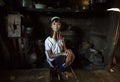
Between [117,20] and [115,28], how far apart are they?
143mm

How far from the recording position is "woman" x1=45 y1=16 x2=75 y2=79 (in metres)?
2.35

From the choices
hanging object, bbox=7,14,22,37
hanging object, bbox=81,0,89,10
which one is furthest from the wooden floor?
hanging object, bbox=81,0,89,10

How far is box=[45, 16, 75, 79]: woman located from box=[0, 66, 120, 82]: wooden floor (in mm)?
204

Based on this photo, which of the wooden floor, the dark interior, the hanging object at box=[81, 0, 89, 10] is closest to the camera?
the wooden floor

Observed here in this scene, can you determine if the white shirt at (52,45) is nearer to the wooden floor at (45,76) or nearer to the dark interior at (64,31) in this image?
the wooden floor at (45,76)

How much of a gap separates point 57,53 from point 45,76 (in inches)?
18.0

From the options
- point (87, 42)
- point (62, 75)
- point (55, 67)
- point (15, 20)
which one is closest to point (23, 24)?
point (15, 20)

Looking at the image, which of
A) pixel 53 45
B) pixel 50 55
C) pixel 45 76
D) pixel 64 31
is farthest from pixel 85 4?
pixel 45 76

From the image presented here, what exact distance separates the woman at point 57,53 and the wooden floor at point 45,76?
204 mm

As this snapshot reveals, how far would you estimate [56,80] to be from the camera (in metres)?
2.23

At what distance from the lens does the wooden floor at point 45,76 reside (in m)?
2.08

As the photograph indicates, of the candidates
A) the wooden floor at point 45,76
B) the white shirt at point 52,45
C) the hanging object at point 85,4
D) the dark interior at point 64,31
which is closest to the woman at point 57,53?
the white shirt at point 52,45

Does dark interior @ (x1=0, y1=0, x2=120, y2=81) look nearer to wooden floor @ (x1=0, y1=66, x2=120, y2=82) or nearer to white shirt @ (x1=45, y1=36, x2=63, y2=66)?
wooden floor @ (x1=0, y1=66, x2=120, y2=82)

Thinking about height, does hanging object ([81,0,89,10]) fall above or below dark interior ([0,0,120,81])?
above
